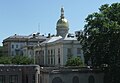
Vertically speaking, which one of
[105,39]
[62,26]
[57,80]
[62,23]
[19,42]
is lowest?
[57,80]

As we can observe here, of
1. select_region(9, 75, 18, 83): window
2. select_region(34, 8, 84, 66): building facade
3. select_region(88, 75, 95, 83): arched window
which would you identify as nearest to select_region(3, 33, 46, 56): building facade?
select_region(34, 8, 84, 66): building facade

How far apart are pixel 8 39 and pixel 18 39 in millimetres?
3823

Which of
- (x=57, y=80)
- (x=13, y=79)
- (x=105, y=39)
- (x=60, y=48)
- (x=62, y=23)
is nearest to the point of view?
(x=13, y=79)

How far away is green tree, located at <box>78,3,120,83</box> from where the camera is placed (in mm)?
60562

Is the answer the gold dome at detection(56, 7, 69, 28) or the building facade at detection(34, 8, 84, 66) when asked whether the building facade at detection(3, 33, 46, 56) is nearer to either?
the building facade at detection(34, 8, 84, 66)

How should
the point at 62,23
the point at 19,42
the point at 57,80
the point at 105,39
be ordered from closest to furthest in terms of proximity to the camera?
the point at 105,39
the point at 57,80
the point at 62,23
the point at 19,42

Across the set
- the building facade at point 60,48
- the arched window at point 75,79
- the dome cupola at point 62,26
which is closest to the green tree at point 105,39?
the arched window at point 75,79

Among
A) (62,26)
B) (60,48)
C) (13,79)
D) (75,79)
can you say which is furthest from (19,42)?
(13,79)

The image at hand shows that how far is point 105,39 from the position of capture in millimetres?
61219

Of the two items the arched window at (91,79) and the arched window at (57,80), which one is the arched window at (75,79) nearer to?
the arched window at (91,79)

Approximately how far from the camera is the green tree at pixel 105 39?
199 ft

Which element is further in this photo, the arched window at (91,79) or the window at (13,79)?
the arched window at (91,79)

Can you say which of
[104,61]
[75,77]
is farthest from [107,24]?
[75,77]

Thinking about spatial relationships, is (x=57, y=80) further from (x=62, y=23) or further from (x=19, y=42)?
(x=19, y=42)
